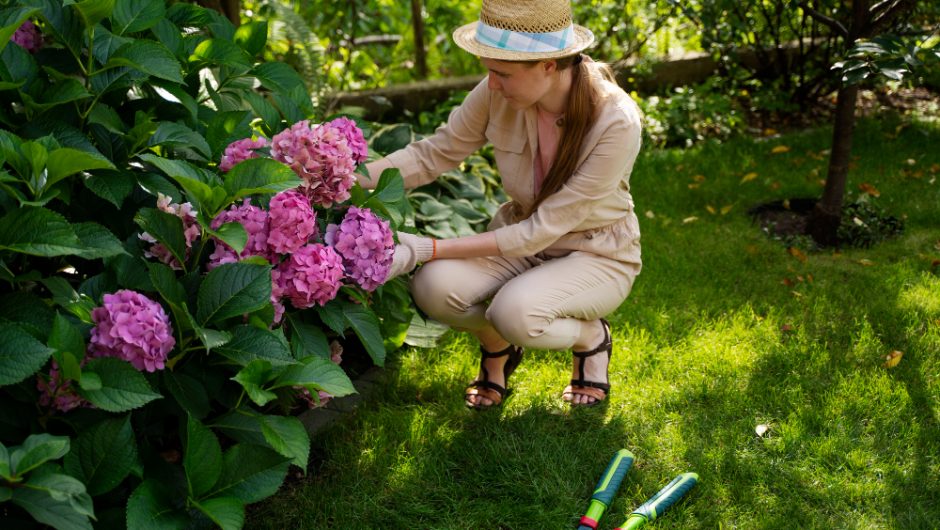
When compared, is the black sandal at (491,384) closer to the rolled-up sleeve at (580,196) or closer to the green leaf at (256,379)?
the rolled-up sleeve at (580,196)

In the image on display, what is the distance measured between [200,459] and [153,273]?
391 mm

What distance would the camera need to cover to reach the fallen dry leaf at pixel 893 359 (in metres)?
3.17

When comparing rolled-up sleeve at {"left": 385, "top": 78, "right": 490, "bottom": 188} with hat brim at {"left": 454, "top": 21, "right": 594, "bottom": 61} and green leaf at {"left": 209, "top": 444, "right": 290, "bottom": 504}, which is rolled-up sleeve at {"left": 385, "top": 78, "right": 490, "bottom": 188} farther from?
green leaf at {"left": 209, "top": 444, "right": 290, "bottom": 504}

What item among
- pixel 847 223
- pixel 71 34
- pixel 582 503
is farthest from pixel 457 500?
pixel 847 223

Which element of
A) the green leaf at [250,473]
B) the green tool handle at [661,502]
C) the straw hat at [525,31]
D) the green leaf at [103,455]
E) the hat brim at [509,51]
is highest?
the straw hat at [525,31]

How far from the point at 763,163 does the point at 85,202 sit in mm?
3685

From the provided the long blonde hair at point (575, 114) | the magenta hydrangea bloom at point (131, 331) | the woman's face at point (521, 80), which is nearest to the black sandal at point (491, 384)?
Result: the long blonde hair at point (575, 114)

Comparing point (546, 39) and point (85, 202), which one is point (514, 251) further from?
point (85, 202)

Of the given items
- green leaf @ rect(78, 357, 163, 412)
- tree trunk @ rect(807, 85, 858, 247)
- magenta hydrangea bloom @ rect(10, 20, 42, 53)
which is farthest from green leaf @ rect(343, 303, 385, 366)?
tree trunk @ rect(807, 85, 858, 247)

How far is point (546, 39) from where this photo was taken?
8.63 feet

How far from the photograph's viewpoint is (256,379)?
2061 millimetres

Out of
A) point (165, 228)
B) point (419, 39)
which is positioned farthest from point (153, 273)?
point (419, 39)

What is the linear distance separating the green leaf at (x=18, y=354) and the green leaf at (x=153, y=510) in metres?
0.33

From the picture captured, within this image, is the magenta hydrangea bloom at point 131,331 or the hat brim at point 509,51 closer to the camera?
the magenta hydrangea bloom at point 131,331
